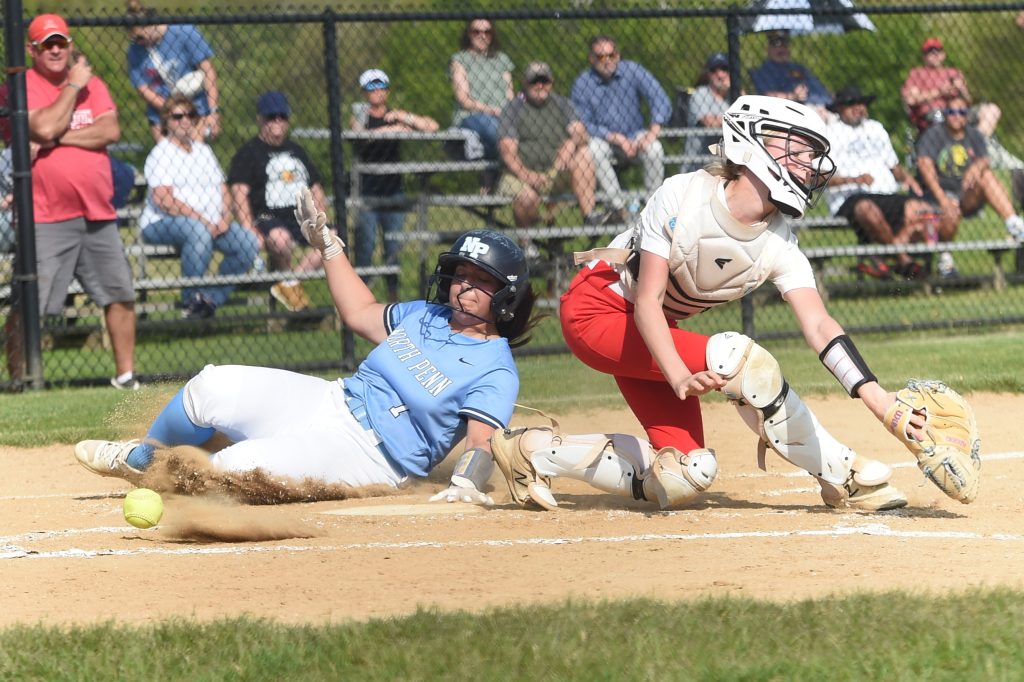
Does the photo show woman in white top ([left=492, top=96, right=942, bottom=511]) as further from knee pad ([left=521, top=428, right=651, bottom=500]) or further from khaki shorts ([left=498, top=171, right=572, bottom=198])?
khaki shorts ([left=498, top=171, right=572, bottom=198])

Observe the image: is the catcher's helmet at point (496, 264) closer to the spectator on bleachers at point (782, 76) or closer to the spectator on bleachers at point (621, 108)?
the spectator on bleachers at point (621, 108)

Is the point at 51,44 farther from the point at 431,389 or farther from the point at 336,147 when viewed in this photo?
the point at 431,389

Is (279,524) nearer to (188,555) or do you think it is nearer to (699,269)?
(188,555)

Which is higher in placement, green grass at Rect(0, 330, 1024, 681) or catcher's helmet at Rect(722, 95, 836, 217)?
catcher's helmet at Rect(722, 95, 836, 217)

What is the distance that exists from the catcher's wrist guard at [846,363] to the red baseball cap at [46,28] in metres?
6.11

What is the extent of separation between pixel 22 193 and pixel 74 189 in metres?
0.34

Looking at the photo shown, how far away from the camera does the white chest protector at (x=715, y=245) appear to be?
5227 mm

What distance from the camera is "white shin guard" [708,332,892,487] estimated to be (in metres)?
5.08

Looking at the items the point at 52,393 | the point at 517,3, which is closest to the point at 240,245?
the point at 52,393

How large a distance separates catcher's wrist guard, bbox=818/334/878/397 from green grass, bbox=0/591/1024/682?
4.07 ft

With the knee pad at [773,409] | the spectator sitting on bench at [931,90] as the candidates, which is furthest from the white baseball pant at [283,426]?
the spectator sitting on bench at [931,90]

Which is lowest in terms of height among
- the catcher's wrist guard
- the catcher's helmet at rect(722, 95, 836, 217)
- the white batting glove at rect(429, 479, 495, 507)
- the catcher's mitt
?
the white batting glove at rect(429, 479, 495, 507)

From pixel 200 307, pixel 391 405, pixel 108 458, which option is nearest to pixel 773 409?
pixel 391 405

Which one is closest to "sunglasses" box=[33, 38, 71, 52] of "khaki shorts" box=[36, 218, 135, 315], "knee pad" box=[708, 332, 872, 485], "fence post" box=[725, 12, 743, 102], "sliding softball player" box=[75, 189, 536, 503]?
"khaki shorts" box=[36, 218, 135, 315]
